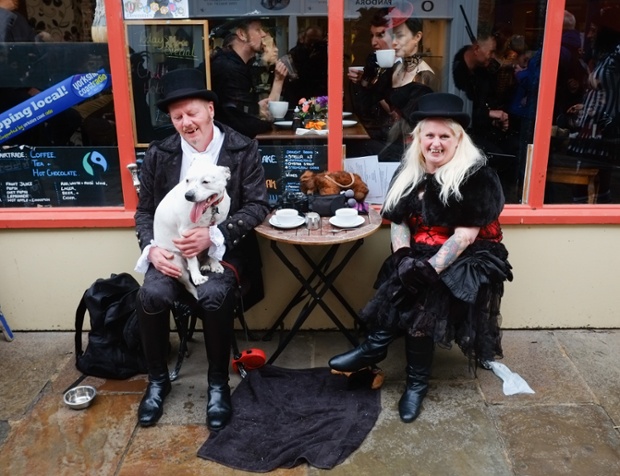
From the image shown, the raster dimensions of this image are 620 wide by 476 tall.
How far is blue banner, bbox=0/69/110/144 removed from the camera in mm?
3689

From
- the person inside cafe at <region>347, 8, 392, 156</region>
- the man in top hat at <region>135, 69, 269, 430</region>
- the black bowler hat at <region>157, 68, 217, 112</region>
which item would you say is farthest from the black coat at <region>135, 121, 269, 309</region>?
the person inside cafe at <region>347, 8, 392, 156</region>

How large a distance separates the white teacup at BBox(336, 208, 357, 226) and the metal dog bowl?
155 centimetres

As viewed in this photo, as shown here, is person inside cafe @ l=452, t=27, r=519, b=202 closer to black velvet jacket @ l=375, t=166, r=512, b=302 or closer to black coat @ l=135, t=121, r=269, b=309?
black velvet jacket @ l=375, t=166, r=512, b=302

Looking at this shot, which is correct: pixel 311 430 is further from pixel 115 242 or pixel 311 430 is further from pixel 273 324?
pixel 115 242

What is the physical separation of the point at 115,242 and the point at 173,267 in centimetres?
96

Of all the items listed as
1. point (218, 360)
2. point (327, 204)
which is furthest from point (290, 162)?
point (218, 360)

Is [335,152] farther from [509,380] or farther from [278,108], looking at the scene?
[509,380]

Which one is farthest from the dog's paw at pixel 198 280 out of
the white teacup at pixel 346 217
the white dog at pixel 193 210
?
the white teacup at pixel 346 217

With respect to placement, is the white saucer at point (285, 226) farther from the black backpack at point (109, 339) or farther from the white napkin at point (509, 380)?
the white napkin at point (509, 380)

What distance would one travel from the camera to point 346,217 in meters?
3.35

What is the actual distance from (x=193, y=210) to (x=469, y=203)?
1313 mm

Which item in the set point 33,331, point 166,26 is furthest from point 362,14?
point 33,331

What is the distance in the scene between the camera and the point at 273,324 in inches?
157

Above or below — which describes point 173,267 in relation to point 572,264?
above
